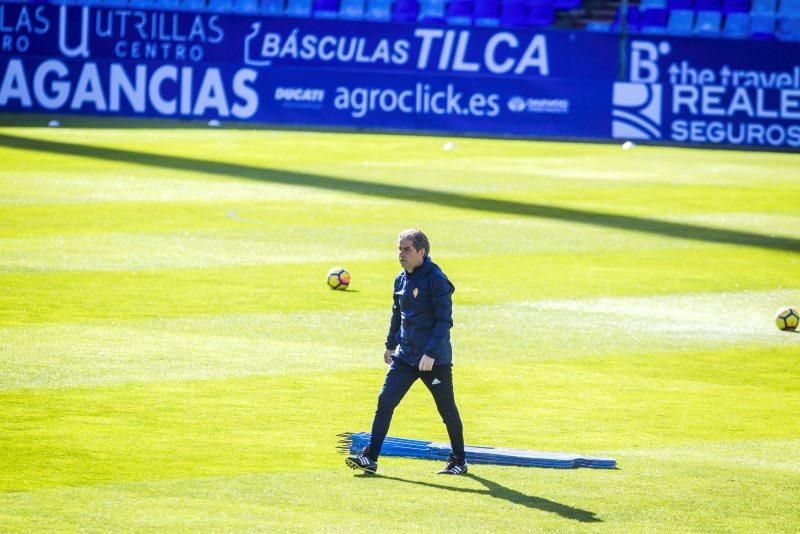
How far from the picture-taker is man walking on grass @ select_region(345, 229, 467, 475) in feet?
32.2

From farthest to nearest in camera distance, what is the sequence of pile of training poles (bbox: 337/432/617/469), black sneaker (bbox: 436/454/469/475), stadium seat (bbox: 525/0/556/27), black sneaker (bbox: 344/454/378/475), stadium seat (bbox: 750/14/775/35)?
stadium seat (bbox: 525/0/556/27), stadium seat (bbox: 750/14/775/35), pile of training poles (bbox: 337/432/617/469), black sneaker (bbox: 436/454/469/475), black sneaker (bbox: 344/454/378/475)

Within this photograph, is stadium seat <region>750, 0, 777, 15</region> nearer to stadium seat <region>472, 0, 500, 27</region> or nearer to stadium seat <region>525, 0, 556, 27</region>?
stadium seat <region>525, 0, 556, 27</region>

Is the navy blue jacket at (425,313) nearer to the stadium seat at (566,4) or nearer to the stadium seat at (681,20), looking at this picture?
the stadium seat at (566,4)

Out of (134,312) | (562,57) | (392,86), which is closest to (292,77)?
(392,86)

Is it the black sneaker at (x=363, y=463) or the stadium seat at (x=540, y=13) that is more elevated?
the stadium seat at (x=540, y=13)

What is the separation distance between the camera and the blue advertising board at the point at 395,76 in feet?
128

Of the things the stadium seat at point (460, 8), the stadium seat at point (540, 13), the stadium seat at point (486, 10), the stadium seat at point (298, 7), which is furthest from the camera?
the stadium seat at point (460, 8)

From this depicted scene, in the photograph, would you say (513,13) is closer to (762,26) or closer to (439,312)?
(762,26)

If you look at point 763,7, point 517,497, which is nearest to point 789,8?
point 763,7

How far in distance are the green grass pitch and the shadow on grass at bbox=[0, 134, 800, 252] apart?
123 mm

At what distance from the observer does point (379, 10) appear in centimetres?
4853

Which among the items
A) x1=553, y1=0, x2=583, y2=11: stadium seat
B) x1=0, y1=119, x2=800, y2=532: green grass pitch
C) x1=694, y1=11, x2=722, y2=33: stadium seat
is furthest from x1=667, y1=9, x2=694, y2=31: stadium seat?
x1=0, y1=119, x2=800, y2=532: green grass pitch

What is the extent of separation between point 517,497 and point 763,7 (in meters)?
41.4

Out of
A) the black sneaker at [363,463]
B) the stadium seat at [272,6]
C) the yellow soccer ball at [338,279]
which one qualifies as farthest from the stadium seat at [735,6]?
the black sneaker at [363,463]
